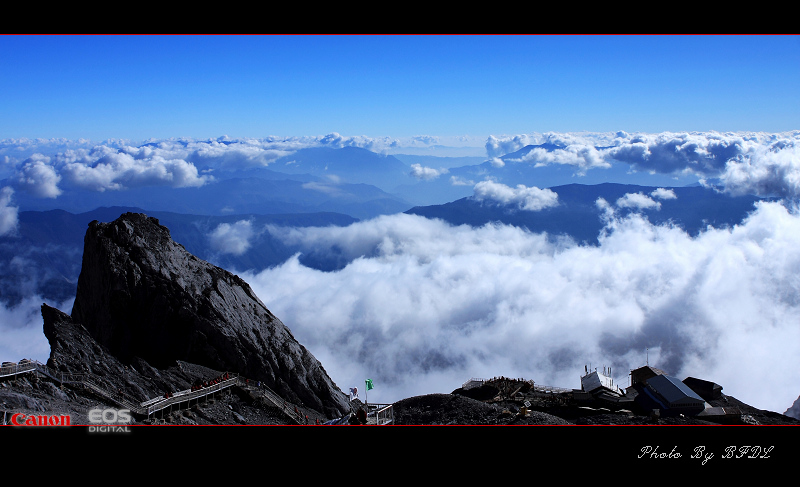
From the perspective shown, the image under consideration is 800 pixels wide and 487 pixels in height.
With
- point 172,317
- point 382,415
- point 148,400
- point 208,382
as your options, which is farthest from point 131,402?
point 382,415

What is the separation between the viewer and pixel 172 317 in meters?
36.7

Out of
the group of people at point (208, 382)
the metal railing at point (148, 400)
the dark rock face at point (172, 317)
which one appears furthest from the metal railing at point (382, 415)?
the dark rock face at point (172, 317)

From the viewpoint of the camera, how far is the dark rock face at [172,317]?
3594 cm

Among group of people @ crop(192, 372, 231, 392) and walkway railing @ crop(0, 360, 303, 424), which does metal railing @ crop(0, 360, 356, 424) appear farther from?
group of people @ crop(192, 372, 231, 392)

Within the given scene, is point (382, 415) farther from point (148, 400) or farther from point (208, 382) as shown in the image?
point (208, 382)

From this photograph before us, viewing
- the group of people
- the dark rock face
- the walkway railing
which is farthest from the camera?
the dark rock face

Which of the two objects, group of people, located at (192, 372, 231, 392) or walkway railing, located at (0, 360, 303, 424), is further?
group of people, located at (192, 372, 231, 392)

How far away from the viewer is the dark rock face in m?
35.9

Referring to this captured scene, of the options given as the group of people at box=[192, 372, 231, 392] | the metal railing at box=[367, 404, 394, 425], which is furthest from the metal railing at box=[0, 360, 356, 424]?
the group of people at box=[192, 372, 231, 392]

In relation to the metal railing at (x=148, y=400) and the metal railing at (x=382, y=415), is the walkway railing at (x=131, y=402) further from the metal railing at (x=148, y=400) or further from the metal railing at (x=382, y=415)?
the metal railing at (x=382, y=415)

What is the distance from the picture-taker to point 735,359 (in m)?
162
